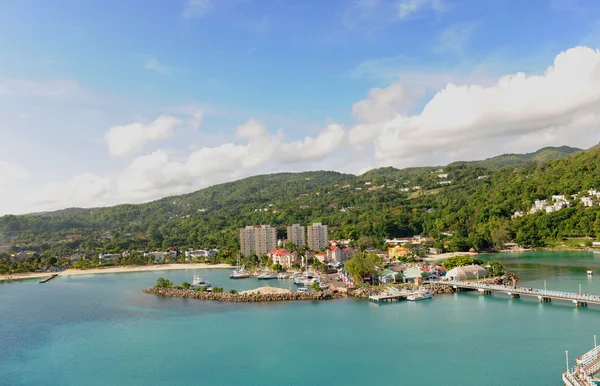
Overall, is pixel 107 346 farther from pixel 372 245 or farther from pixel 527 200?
pixel 527 200

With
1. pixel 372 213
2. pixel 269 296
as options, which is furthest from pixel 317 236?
pixel 269 296

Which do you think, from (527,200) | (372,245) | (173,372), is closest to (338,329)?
(173,372)

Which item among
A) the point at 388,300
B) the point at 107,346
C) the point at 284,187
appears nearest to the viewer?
the point at 107,346

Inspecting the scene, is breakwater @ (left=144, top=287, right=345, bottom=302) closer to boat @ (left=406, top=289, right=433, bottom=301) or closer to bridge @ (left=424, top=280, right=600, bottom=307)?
boat @ (left=406, top=289, right=433, bottom=301)

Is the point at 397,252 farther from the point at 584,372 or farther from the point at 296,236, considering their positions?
the point at 584,372

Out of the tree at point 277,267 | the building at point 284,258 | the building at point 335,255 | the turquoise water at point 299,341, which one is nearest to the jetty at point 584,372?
the turquoise water at point 299,341

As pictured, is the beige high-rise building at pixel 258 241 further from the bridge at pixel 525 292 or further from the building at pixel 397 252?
the bridge at pixel 525 292

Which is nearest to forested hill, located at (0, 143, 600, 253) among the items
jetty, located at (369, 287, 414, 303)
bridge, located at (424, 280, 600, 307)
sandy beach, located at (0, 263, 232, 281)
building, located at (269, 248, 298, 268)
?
sandy beach, located at (0, 263, 232, 281)
